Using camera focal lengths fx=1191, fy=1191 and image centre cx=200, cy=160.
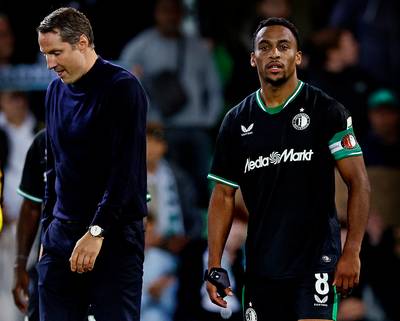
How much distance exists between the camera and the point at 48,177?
6582mm

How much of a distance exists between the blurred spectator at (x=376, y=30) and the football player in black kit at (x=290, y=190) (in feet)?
17.9

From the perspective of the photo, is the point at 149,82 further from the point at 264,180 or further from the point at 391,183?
the point at 264,180

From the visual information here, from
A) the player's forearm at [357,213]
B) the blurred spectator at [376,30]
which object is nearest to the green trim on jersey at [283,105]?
the player's forearm at [357,213]

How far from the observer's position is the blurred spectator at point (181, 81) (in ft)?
37.5

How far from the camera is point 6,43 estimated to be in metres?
11.6

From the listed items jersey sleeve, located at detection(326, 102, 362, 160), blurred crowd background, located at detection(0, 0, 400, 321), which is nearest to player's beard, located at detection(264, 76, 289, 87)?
jersey sleeve, located at detection(326, 102, 362, 160)

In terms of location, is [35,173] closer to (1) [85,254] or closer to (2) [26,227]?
(2) [26,227]

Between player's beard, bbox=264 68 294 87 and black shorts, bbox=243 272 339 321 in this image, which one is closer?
black shorts, bbox=243 272 339 321

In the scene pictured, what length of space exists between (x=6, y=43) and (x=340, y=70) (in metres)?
3.25

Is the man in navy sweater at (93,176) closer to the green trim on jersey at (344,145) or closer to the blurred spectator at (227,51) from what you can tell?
the green trim on jersey at (344,145)

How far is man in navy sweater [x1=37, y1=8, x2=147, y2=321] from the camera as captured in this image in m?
6.20

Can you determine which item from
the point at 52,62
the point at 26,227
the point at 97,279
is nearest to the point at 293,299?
the point at 97,279

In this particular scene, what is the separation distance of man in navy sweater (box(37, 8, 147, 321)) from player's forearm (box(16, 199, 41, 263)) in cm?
96

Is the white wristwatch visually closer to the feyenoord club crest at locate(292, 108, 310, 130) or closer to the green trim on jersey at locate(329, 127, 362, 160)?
the feyenoord club crest at locate(292, 108, 310, 130)
